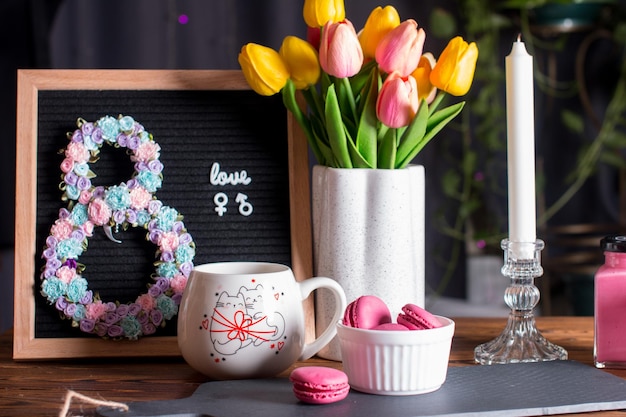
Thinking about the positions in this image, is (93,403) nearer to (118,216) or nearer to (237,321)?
(237,321)

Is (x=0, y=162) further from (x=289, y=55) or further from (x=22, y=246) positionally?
(x=289, y=55)

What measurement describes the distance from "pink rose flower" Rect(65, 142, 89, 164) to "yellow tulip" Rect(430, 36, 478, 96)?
0.38 meters

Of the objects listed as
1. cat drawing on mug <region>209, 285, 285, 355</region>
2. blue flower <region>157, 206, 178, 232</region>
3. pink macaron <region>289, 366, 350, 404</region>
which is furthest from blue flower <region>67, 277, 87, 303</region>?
pink macaron <region>289, 366, 350, 404</region>

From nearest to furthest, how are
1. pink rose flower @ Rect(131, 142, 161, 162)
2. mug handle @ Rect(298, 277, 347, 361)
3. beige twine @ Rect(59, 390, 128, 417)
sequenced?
1. beige twine @ Rect(59, 390, 128, 417)
2. mug handle @ Rect(298, 277, 347, 361)
3. pink rose flower @ Rect(131, 142, 161, 162)

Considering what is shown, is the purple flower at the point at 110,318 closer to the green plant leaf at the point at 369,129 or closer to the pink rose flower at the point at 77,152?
the pink rose flower at the point at 77,152

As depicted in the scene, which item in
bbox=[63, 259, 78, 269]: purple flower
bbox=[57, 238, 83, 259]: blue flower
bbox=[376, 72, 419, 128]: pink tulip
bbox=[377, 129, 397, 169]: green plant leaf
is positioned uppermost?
bbox=[376, 72, 419, 128]: pink tulip

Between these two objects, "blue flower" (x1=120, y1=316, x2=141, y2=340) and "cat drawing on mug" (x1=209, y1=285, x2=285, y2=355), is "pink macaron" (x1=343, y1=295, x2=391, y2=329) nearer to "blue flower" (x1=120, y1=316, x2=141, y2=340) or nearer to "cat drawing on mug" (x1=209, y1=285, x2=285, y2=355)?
"cat drawing on mug" (x1=209, y1=285, x2=285, y2=355)

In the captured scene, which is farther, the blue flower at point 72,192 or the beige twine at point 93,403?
the blue flower at point 72,192

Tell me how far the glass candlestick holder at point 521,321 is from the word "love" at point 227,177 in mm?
293

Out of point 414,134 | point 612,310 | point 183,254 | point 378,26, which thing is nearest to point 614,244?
point 612,310

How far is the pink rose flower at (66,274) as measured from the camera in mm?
863

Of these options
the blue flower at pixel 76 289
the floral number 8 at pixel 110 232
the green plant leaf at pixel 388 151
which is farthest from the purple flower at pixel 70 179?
the green plant leaf at pixel 388 151

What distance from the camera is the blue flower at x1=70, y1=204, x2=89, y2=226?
2.86 ft

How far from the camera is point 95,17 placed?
2.65 m
